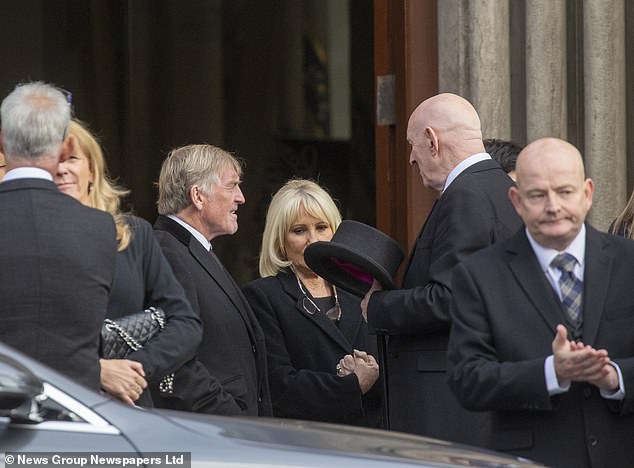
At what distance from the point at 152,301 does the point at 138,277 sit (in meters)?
0.11

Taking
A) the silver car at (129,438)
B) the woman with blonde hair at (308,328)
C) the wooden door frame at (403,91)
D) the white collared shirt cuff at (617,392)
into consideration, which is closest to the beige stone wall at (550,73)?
the wooden door frame at (403,91)

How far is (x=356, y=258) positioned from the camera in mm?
5699

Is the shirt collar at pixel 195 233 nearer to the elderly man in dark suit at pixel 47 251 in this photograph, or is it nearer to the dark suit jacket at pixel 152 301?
the dark suit jacket at pixel 152 301

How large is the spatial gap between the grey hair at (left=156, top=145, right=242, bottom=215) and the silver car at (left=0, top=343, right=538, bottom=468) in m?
2.39

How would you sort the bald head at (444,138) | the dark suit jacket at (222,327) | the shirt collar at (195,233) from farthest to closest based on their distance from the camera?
1. the shirt collar at (195,233)
2. the dark suit jacket at (222,327)
3. the bald head at (444,138)

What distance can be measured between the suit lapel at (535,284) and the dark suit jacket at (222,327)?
1.51 meters

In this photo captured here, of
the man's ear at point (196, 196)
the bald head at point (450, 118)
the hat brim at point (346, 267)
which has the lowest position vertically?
the hat brim at point (346, 267)

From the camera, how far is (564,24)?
25.8 ft

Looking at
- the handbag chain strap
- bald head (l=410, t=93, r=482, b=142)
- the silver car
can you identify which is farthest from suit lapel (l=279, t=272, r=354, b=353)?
the silver car

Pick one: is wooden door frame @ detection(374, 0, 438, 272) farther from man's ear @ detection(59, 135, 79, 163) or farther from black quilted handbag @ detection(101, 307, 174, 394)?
man's ear @ detection(59, 135, 79, 163)

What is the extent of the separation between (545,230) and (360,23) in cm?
905

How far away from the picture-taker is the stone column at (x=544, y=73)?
773 centimetres

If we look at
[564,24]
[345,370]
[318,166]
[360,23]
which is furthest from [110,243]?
[360,23]

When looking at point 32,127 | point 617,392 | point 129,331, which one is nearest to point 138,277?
point 129,331
